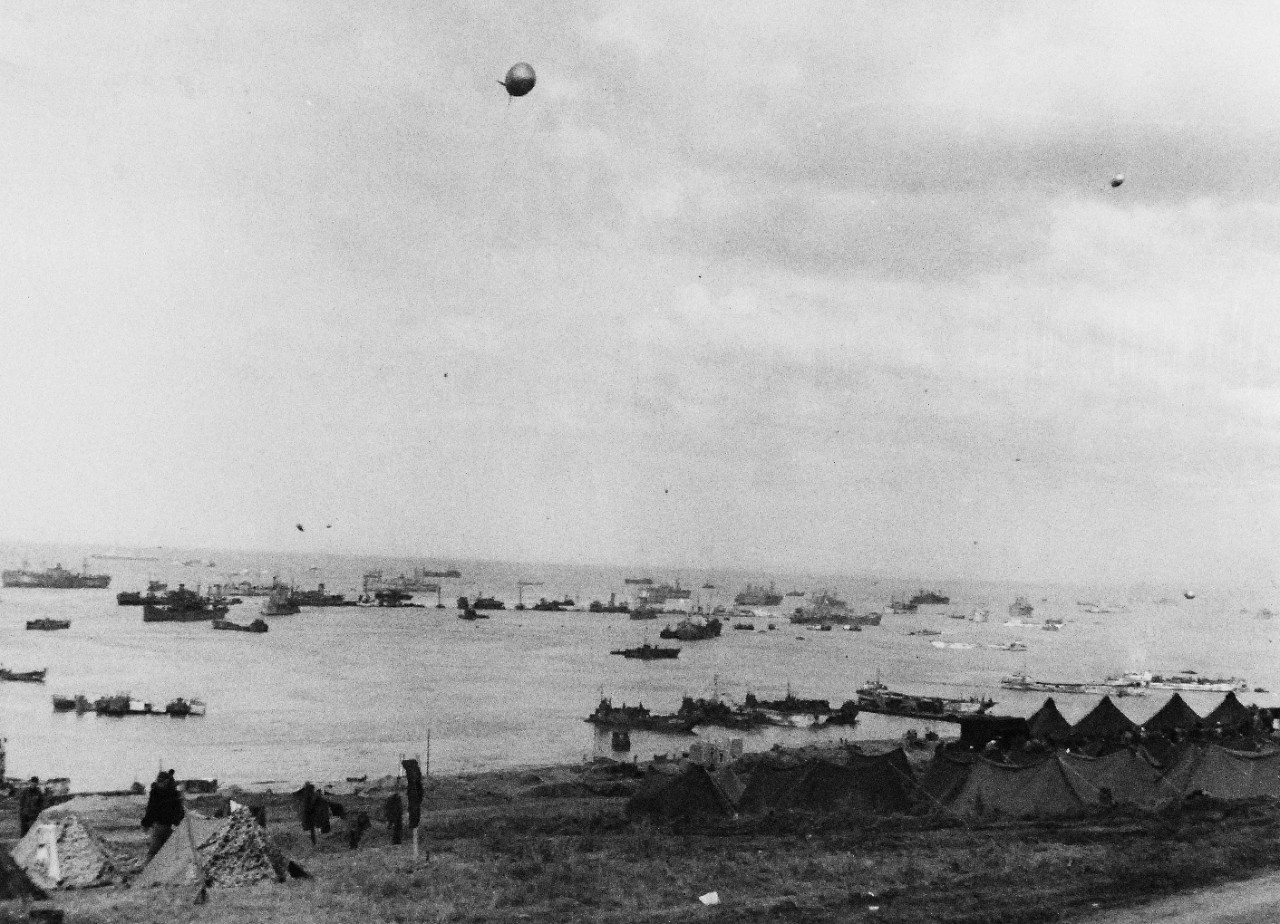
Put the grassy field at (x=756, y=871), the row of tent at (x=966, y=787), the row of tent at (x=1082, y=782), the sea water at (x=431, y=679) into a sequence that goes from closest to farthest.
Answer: the grassy field at (x=756, y=871) → the row of tent at (x=1082, y=782) → the row of tent at (x=966, y=787) → the sea water at (x=431, y=679)

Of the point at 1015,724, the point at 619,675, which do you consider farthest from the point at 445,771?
the point at 619,675

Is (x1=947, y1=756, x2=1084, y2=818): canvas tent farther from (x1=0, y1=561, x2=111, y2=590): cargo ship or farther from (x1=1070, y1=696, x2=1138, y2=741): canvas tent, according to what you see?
(x1=0, y1=561, x2=111, y2=590): cargo ship

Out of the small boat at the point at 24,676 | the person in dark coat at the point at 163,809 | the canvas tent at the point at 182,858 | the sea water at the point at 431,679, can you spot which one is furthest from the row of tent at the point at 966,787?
the small boat at the point at 24,676

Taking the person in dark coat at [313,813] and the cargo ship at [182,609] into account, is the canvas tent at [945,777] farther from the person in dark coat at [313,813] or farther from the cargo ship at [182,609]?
the cargo ship at [182,609]

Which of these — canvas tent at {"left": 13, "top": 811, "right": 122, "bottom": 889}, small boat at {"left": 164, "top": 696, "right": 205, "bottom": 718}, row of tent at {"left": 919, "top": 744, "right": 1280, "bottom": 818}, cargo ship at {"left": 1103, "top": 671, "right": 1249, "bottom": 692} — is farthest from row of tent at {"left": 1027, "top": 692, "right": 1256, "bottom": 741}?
cargo ship at {"left": 1103, "top": 671, "right": 1249, "bottom": 692}

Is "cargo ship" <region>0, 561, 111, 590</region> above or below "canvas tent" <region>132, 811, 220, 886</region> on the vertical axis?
below

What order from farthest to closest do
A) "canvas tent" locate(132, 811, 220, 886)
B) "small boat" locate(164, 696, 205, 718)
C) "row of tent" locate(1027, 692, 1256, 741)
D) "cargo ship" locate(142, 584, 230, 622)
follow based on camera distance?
"cargo ship" locate(142, 584, 230, 622)
"small boat" locate(164, 696, 205, 718)
"row of tent" locate(1027, 692, 1256, 741)
"canvas tent" locate(132, 811, 220, 886)
